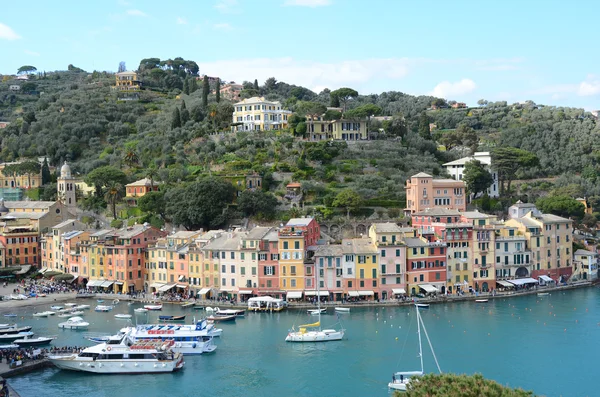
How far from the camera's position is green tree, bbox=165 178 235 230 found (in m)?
68.1

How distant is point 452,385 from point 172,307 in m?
38.3

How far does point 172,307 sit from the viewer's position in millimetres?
56188

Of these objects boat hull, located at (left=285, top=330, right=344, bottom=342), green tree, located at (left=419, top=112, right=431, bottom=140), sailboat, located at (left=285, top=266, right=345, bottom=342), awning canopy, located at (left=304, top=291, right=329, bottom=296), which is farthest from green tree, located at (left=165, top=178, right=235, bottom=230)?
green tree, located at (left=419, top=112, right=431, bottom=140)

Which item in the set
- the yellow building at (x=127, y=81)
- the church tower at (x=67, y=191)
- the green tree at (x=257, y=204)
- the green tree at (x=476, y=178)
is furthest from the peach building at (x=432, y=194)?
the yellow building at (x=127, y=81)

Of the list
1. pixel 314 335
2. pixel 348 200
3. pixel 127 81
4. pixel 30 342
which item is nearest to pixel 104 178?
pixel 348 200

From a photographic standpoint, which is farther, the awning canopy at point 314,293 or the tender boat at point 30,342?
the awning canopy at point 314,293

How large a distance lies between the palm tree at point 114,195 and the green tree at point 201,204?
28.1 feet

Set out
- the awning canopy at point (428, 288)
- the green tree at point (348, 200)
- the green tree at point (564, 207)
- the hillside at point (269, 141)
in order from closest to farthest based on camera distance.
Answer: the awning canopy at point (428, 288)
the green tree at point (348, 200)
the green tree at point (564, 207)
the hillside at point (269, 141)

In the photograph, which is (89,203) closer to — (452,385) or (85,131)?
(85,131)

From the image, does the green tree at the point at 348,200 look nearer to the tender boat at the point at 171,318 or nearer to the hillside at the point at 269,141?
the hillside at the point at 269,141

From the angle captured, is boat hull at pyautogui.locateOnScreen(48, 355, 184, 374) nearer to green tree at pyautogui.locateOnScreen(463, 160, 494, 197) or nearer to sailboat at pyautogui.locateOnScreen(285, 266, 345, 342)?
sailboat at pyautogui.locateOnScreen(285, 266, 345, 342)

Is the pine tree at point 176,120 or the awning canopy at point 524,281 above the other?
the pine tree at point 176,120

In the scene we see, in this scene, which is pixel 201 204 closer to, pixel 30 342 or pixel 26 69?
pixel 30 342

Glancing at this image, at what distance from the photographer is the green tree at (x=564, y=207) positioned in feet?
234
